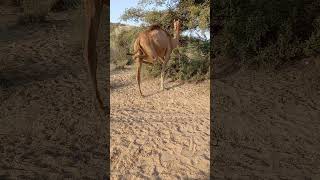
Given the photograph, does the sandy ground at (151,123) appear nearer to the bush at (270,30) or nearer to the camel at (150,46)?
Result: the bush at (270,30)

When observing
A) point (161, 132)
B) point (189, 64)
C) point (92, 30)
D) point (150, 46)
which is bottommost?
point (161, 132)

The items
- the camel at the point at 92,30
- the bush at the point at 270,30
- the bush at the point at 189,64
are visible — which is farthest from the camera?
the bush at the point at 189,64

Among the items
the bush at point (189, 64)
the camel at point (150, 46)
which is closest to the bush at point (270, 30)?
the bush at point (189, 64)

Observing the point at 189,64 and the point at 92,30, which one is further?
the point at 189,64

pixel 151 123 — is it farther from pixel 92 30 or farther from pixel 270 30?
pixel 92 30

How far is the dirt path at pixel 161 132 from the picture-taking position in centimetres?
440

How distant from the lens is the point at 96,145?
15.9 feet

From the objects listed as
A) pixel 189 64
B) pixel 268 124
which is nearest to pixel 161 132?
pixel 268 124

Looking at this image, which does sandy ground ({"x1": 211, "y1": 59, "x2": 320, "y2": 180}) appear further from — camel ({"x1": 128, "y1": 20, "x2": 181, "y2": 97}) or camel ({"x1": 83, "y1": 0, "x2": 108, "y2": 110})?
camel ({"x1": 83, "y1": 0, "x2": 108, "y2": 110})

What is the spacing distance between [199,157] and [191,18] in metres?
5.64

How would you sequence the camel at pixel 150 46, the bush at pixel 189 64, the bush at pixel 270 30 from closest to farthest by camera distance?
the camel at pixel 150 46, the bush at pixel 270 30, the bush at pixel 189 64

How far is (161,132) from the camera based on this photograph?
5.59 meters

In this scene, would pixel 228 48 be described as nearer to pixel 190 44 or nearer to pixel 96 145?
pixel 190 44

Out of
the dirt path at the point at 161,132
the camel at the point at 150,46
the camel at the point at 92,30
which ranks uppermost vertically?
the camel at the point at 150,46
